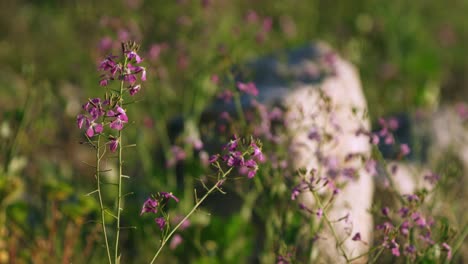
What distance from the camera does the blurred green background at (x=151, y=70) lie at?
9.05 ft

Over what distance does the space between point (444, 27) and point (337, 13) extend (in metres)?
1.16

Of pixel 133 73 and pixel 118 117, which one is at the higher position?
pixel 133 73

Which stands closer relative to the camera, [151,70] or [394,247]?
[394,247]

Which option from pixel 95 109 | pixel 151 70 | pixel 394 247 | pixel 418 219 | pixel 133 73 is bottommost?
pixel 394 247

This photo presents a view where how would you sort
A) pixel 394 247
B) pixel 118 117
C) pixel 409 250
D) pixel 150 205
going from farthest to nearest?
pixel 409 250, pixel 394 247, pixel 150 205, pixel 118 117

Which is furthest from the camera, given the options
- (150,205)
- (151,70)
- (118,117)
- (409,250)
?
(151,70)

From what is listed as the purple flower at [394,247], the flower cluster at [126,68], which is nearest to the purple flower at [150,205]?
the flower cluster at [126,68]

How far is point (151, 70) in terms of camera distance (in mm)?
3031

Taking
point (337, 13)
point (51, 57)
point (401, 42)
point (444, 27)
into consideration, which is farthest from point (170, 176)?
point (444, 27)

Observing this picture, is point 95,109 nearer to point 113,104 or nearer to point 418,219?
point 113,104

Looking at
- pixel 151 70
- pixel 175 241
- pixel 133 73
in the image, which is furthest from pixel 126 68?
pixel 151 70

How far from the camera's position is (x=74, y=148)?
174 inches

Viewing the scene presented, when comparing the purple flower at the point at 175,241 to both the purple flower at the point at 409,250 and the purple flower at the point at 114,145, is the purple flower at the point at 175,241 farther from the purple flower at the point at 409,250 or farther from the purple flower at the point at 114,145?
the purple flower at the point at 114,145

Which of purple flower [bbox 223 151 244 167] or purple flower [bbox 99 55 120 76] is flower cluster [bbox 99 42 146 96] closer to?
purple flower [bbox 99 55 120 76]
